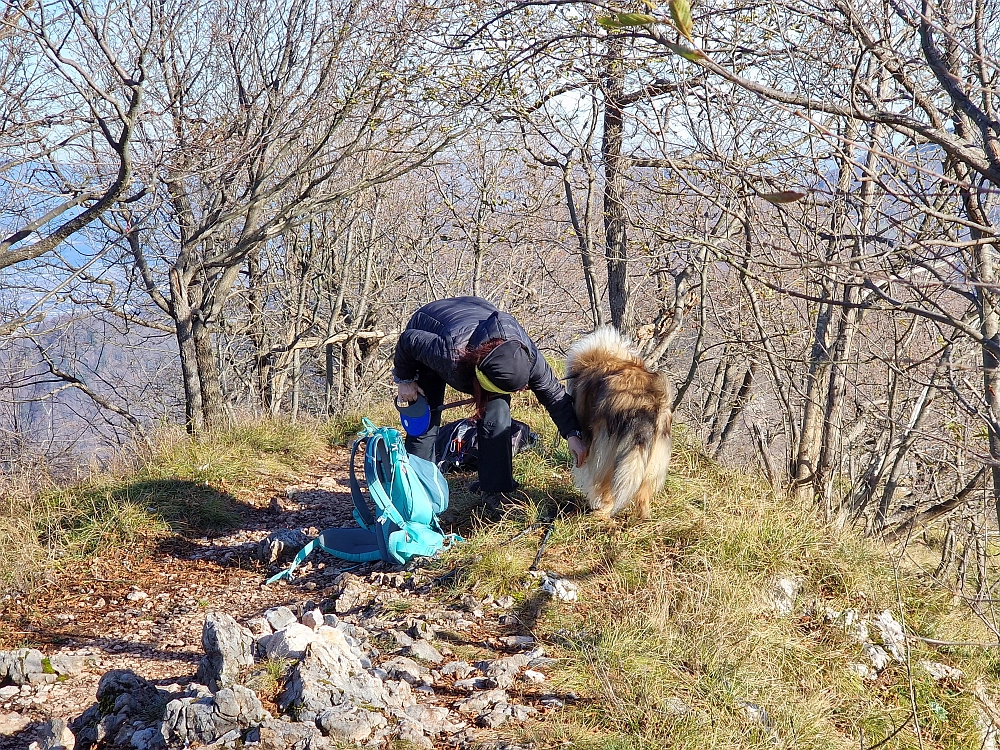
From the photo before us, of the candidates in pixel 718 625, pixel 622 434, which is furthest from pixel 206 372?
pixel 718 625

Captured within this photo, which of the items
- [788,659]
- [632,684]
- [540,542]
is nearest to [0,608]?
[540,542]

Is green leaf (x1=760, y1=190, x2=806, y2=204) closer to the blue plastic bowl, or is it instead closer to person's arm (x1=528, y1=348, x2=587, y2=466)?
person's arm (x1=528, y1=348, x2=587, y2=466)

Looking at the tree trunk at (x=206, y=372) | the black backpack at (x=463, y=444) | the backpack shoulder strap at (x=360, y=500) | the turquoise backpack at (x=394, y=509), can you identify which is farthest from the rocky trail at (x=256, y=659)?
the tree trunk at (x=206, y=372)

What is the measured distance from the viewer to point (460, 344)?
416 centimetres

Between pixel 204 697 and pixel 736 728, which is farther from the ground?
pixel 204 697

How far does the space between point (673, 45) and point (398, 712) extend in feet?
7.59

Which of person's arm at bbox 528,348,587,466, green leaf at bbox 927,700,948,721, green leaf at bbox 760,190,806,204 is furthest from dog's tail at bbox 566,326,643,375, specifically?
green leaf at bbox 760,190,806,204

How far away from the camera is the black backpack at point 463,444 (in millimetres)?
5805

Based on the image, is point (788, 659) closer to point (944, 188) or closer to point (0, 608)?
point (944, 188)

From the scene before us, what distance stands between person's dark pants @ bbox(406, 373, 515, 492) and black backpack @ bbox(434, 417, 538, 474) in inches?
37.5

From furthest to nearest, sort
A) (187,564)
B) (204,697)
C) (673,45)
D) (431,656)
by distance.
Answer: (187,564), (431,656), (204,697), (673,45)

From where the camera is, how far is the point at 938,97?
15.5 feet

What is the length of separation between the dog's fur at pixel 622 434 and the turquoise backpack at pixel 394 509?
854 mm

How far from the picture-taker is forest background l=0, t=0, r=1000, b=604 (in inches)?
119
